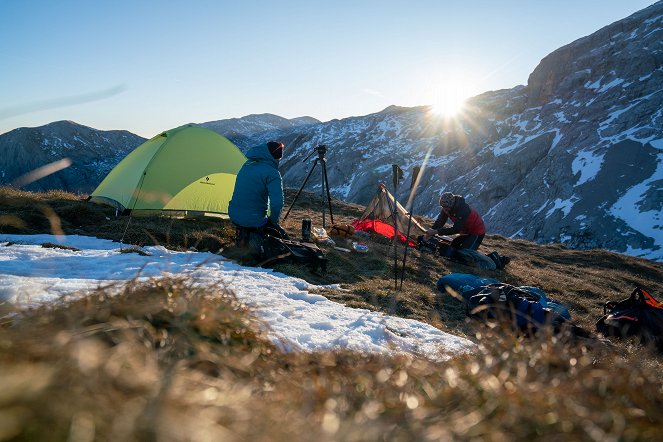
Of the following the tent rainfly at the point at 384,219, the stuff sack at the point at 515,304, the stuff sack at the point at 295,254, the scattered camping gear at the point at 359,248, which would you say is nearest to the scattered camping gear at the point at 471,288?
the stuff sack at the point at 515,304

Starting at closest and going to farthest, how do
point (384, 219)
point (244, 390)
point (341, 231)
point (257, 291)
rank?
point (244, 390) < point (257, 291) < point (341, 231) < point (384, 219)

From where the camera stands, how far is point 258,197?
9.87m

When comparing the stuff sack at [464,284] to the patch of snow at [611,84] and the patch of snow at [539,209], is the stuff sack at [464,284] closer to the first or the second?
the patch of snow at [539,209]

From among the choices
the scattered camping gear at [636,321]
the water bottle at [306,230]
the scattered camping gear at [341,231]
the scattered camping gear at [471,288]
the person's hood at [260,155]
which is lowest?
the scattered camping gear at [636,321]

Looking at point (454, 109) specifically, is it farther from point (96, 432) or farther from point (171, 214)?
point (96, 432)

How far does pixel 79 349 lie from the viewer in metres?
1.42

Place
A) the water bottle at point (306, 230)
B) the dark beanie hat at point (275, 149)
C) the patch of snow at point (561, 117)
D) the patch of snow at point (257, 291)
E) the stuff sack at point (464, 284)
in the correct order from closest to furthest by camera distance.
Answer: the patch of snow at point (257, 291) < the stuff sack at point (464, 284) < the dark beanie hat at point (275, 149) < the water bottle at point (306, 230) < the patch of snow at point (561, 117)

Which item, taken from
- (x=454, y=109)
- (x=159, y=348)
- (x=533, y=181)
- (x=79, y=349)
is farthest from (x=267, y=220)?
(x=454, y=109)

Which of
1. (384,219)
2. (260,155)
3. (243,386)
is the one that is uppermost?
(260,155)

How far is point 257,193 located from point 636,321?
7645mm

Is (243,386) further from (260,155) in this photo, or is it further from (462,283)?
(260,155)

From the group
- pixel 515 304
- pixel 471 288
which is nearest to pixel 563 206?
pixel 471 288

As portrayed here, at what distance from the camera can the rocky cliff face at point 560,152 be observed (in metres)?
65.2

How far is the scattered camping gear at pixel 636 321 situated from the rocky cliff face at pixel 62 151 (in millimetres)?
160424
